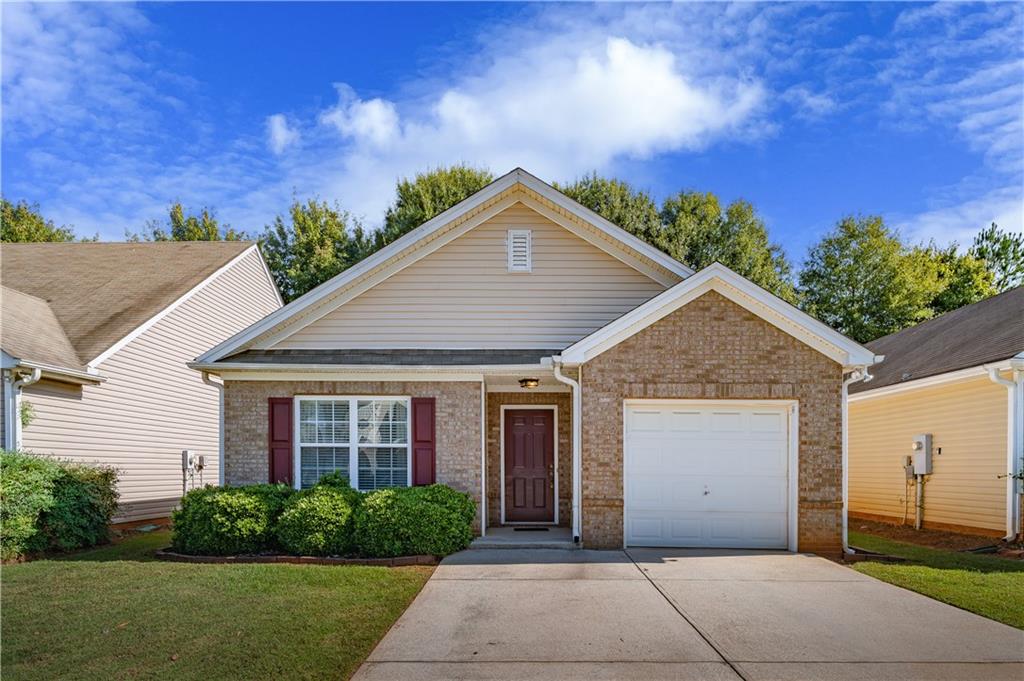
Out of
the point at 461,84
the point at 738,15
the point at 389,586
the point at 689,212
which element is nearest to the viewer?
the point at 389,586

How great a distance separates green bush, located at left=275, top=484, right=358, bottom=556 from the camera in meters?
10.1

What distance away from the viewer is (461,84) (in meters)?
14.2

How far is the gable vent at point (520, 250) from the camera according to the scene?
12984 mm

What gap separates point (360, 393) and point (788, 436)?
6994mm

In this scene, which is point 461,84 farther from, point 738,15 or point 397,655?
point 397,655

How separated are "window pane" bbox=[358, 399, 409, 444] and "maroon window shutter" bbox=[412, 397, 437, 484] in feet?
0.74

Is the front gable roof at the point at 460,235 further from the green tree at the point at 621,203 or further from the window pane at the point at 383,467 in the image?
the green tree at the point at 621,203

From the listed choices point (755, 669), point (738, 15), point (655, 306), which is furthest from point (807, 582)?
point (738, 15)

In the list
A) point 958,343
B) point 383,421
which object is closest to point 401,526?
point 383,421

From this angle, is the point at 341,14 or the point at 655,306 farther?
the point at 341,14

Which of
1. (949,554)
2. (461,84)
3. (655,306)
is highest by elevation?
(461,84)

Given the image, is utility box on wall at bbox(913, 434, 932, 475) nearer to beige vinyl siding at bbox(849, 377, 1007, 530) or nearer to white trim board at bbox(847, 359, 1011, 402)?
beige vinyl siding at bbox(849, 377, 1007, 530)

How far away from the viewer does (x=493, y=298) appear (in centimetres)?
1287

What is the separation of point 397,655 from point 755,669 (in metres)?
2.92
